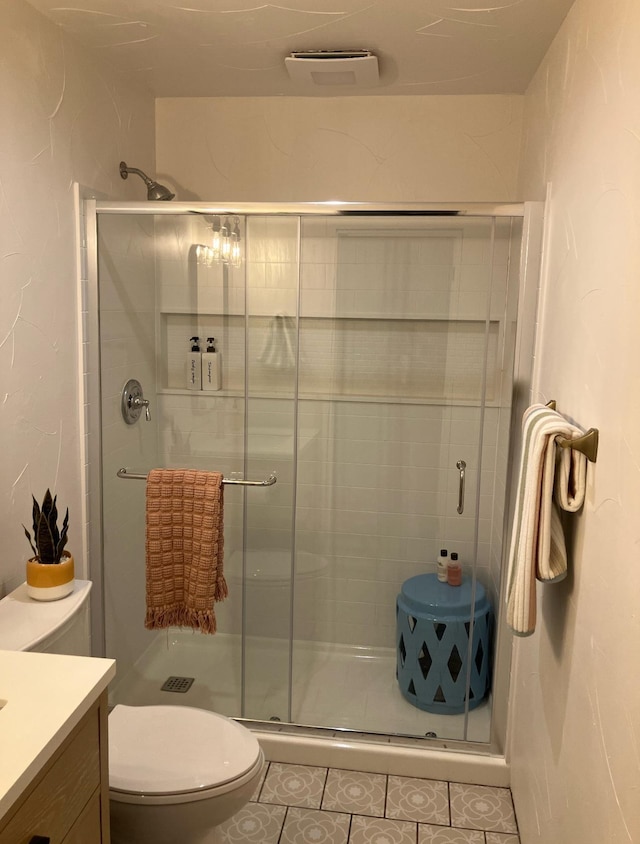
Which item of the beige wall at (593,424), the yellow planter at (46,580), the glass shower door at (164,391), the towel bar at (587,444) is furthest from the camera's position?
the glass shower door at (164,391)

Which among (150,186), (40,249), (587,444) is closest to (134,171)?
(150,186)

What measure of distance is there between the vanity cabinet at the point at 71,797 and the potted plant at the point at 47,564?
0.57 m

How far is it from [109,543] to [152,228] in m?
1.08

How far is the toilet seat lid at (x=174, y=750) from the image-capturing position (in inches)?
63.5

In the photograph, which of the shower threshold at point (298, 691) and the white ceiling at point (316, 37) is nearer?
the white ceiling at point (316, 37)

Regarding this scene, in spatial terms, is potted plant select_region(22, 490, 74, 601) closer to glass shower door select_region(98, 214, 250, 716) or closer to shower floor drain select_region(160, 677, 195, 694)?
glass shower door select_region(98, 214, 250, 716)

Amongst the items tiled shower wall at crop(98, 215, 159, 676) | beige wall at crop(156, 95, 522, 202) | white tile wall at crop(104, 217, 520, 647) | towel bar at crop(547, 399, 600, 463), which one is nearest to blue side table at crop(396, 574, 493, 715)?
white tile wall at crop(104, 217, 520, 647)

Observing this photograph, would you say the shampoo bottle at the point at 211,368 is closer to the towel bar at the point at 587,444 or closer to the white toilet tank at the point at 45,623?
the white toilet tank at the point at 45,623

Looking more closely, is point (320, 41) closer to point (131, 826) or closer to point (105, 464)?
point (105, 464)

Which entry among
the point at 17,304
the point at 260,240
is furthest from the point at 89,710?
the point at 260,240

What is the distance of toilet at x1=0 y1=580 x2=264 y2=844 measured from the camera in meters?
1.59

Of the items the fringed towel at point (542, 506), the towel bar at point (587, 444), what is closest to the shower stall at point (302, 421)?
the fringed towel at point (542, 506)

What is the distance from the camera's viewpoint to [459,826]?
207 cm

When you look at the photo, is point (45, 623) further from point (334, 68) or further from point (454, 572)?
point (334, 68)
